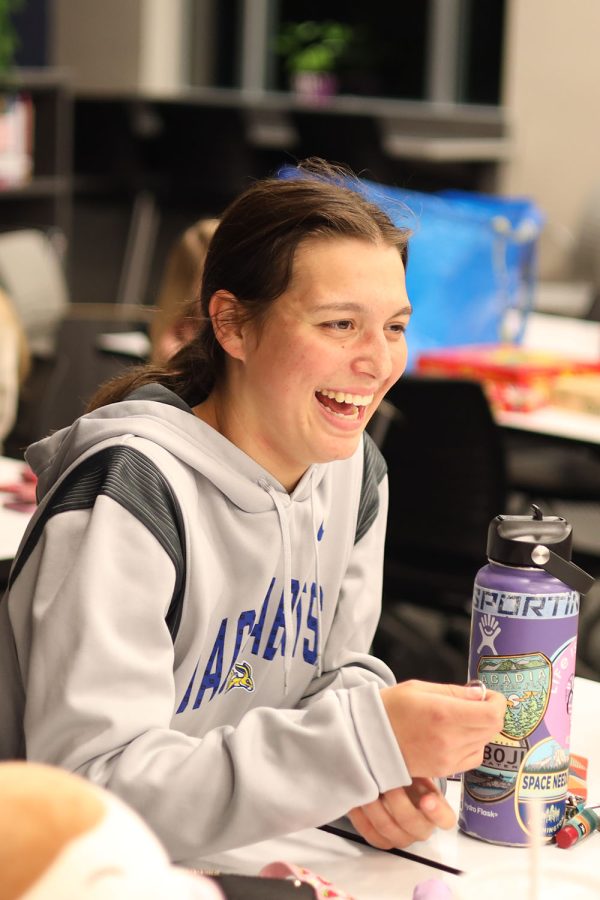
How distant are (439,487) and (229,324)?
1667 mm

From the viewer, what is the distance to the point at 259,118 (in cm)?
747

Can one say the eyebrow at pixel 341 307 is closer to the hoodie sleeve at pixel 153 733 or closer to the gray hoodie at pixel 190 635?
the gray hoodie at pixel 190 635

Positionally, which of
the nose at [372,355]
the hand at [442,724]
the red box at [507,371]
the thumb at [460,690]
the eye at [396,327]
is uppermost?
the eye at [396,327]

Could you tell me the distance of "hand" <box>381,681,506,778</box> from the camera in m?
0.99

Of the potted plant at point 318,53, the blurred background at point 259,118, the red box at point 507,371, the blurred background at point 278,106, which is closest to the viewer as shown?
the red box at point 507,371

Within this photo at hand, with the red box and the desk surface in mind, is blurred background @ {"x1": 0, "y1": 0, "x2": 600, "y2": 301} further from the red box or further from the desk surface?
the desk surface

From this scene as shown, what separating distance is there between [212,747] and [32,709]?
15 centimetres

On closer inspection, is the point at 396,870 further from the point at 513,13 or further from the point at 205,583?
the point at 513,13

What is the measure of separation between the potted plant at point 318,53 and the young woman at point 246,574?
272 inches

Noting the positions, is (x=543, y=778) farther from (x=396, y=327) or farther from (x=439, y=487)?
(x=439, y=487)

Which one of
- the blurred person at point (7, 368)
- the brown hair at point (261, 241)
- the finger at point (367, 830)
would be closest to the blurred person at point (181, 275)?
the blurred person at point (7, 368)

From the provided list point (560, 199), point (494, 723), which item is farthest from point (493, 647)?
point (560, 199)

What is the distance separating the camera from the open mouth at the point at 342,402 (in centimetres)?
121

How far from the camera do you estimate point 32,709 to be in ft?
3.45
